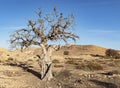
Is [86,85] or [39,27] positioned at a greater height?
[39,27]

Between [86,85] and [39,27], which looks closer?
[86,85]

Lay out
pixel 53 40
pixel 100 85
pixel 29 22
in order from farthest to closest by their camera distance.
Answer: pixel 53 40 → pixel 29 22 → pixel 100 85

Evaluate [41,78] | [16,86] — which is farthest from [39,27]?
[16,86]

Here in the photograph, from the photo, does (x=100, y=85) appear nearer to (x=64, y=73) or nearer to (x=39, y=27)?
(x=64, y=73)

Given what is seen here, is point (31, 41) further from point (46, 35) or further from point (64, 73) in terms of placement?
point (64, 73)

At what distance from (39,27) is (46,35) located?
102 centimetres

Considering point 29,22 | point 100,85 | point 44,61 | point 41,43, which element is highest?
point 29,22

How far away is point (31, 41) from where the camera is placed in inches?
957

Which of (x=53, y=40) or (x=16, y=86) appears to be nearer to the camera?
(x=16, y=86)

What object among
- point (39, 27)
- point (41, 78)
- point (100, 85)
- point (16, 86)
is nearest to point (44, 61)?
point (41, 78)

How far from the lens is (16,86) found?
19.2m

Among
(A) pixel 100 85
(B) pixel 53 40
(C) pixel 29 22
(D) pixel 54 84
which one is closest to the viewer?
(A) pixel 100 85

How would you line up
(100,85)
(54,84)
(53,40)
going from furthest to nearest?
(53,40)
(54,84)
(100,85)

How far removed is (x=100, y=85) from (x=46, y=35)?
306 inches
